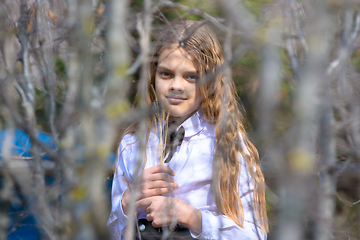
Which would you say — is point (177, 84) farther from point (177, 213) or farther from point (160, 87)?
point (177, 213)

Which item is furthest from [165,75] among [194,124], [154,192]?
[154,192]

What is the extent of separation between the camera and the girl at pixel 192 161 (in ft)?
4.91

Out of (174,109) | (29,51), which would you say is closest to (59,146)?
(29,51)

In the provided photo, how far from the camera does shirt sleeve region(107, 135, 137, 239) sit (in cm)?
166

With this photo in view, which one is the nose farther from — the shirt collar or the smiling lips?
the shirt collar

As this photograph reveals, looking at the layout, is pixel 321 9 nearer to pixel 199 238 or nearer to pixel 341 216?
pixel 199 238

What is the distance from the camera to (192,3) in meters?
2.31

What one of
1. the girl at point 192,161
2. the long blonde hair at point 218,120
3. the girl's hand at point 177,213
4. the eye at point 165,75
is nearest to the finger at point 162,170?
the girl at point 192,161

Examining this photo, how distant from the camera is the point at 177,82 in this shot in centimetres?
162

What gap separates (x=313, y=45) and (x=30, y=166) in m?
2.30

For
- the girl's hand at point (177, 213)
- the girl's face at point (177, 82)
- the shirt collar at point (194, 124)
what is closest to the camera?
the girl's hand at point (177, 213)

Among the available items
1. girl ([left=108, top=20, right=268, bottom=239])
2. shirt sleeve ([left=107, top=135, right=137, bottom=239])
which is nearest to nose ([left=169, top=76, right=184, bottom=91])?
girl ([left=108, top=20, right=268, bottom=239])

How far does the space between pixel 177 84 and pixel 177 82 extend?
12mm

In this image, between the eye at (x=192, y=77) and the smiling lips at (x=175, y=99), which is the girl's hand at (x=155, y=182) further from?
the eye at (x=192, y=77)
